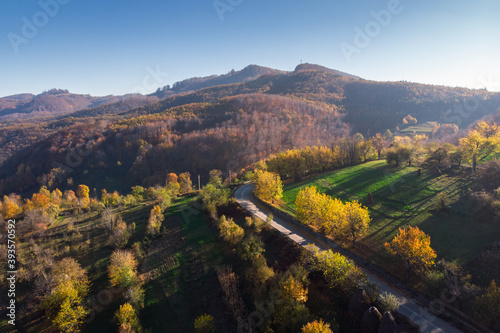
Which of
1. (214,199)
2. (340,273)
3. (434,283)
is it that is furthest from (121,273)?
(434,283)

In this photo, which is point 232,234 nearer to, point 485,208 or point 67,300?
point 67,300

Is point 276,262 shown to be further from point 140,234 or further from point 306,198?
point 140,234

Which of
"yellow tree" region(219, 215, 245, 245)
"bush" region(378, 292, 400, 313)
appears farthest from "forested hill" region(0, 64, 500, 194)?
"bush" region(378, 292, 400, 313)

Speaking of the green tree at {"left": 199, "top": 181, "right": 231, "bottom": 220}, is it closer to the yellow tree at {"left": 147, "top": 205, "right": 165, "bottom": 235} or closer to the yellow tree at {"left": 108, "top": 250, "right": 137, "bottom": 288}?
the yellow tree at {"left": 147, "top": 205, "right": 165, "bottom": 235}

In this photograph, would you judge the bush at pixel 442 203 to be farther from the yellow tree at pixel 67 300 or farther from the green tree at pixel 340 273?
the yellow tree at pixel 67 300

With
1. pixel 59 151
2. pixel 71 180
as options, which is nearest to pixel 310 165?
pixel 71 180

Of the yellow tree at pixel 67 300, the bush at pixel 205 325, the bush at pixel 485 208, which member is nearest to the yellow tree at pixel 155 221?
the yellow tree at pixel 67 300
